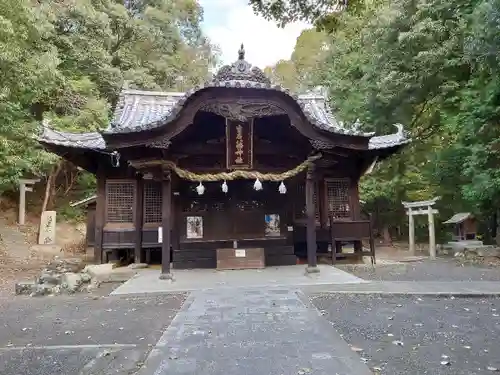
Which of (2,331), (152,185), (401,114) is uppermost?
(401,114)

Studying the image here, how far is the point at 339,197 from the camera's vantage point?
1263 centimetres

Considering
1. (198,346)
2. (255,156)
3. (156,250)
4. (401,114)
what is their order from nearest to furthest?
(198,346) < (255,156) < (156,250) < (401,114)

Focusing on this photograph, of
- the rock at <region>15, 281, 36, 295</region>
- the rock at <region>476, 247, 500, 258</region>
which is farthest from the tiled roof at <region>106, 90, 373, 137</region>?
the rock at <region>476, 247, 500, 258</region>

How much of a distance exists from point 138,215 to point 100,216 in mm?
1092

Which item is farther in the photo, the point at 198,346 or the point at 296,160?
the point at 296,160

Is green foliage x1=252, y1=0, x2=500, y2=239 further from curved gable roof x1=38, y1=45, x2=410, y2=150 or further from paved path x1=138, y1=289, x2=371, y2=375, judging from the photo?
paved path x1=138, y1=289, x2=371, y2=375

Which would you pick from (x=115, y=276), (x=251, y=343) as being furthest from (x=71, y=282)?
(x=251, y=343)

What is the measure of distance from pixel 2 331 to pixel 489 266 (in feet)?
39.9

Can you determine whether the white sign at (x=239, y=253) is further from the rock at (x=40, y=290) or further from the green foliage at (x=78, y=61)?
the green foliage at (x=78, y=61)

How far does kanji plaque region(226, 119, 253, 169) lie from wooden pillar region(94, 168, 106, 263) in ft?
14.2

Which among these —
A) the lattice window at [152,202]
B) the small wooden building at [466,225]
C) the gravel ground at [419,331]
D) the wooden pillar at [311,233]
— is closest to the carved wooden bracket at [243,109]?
the wooden pillar at [311,233]

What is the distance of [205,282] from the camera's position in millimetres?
8742

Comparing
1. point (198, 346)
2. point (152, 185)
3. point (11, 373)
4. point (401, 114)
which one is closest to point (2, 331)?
point (11, 373)

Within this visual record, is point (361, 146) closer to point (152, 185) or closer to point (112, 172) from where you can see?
point (152, 185)
